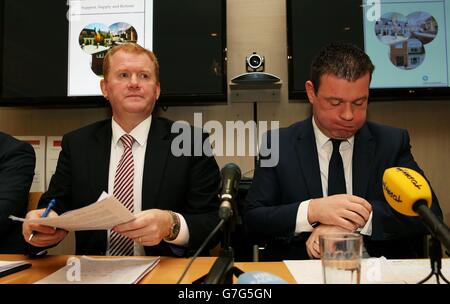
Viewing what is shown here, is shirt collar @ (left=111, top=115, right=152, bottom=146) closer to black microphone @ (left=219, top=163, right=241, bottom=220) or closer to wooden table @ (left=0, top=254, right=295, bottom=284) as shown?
wooden table @ (left=0, top=254, right=295, bottom=284)

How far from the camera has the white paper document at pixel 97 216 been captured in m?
0.91

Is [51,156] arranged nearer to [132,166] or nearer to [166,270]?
[132,166]

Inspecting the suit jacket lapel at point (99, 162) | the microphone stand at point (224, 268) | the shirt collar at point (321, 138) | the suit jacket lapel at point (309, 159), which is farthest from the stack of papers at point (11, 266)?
the shirt collar at point (321, 138)

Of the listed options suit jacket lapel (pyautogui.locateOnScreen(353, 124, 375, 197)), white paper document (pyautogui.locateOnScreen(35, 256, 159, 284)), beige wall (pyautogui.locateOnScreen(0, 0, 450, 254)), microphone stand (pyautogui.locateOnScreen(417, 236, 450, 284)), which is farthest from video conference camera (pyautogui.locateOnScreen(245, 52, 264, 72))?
microphone stand (pyautogui.locateOnScreen(417, 236, 450, 284))

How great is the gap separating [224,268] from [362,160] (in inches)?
37.6

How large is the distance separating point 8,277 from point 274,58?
180cm

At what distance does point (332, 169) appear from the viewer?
1.48 m

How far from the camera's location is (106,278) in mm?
962

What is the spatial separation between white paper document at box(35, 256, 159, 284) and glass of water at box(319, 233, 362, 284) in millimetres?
437

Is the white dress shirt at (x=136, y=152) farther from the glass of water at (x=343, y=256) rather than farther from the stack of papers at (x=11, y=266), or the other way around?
the glass of water at (x=343, y=256)
